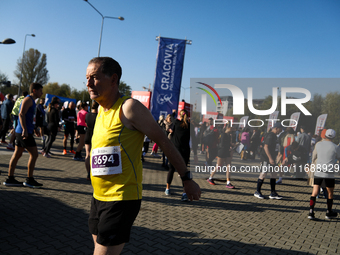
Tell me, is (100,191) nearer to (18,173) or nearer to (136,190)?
(136,190)

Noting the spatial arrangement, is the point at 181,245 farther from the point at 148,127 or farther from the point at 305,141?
the point at 305,141

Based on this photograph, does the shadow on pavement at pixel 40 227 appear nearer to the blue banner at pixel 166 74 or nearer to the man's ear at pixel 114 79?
the man's ear at pixel 114 79

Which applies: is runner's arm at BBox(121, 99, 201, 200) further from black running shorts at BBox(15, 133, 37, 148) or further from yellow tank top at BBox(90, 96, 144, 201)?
black running shorts at BBox(15, 133, 37, 148)

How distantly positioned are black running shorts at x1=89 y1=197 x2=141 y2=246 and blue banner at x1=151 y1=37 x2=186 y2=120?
12180 millimetres

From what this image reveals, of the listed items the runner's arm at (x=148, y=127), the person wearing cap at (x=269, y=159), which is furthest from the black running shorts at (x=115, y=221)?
the person wearing cap at (x=269, y=159)

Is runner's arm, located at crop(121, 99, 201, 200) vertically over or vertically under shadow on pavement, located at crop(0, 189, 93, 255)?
over

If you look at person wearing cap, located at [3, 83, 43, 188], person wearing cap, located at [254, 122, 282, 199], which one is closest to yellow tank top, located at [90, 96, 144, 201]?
person wearing cap, located at [3, 83, 43, 188]

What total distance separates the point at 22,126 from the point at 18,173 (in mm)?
2148

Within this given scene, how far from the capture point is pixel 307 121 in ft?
26.6

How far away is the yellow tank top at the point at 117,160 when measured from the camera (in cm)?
182

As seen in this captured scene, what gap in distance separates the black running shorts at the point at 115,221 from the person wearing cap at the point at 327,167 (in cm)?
490

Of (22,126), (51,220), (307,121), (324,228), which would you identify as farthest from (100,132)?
(307,121)

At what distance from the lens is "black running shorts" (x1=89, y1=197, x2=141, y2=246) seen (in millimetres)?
1748

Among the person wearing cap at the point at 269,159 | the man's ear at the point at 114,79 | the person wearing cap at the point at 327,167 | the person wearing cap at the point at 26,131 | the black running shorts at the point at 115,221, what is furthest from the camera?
the person wearing cap at the point at 269,159
